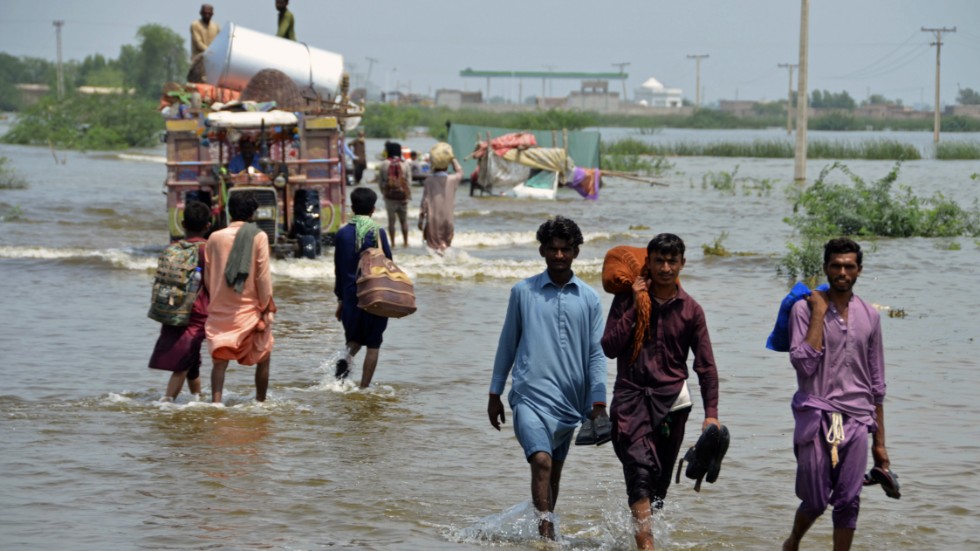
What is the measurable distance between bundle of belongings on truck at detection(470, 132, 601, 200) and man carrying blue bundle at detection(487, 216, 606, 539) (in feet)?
90.1

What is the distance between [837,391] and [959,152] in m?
53.3

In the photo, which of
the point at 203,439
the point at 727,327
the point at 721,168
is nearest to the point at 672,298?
the point at 203,439

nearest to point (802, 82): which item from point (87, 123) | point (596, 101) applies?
point (87, 123)

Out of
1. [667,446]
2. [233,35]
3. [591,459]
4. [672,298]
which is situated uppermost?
[233,35]

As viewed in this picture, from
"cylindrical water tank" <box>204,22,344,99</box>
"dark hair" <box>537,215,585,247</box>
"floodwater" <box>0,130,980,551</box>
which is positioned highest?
"cylindrical water tank" <box>204,22,344,99</box>

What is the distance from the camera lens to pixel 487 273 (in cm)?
1698

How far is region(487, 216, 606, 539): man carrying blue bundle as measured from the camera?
18.9ft

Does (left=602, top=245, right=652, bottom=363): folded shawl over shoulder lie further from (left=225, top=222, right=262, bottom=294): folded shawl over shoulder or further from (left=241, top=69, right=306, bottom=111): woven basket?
(left=241, top=69, right=306, bottom=111): woven basket

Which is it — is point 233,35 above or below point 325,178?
above

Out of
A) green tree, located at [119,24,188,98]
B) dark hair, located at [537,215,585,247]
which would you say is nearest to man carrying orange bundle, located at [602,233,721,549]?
dark hair, located at [537,215,585,247]

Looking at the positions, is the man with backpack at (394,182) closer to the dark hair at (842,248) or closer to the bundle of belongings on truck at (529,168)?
the dark hair at (842,248)

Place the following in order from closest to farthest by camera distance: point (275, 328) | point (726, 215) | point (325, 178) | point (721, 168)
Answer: point (275, 328)
point (325, 178)
point (726, 215)
point (721, 168)

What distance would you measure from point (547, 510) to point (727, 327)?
732 cm

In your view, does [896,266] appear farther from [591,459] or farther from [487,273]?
[591,459]
